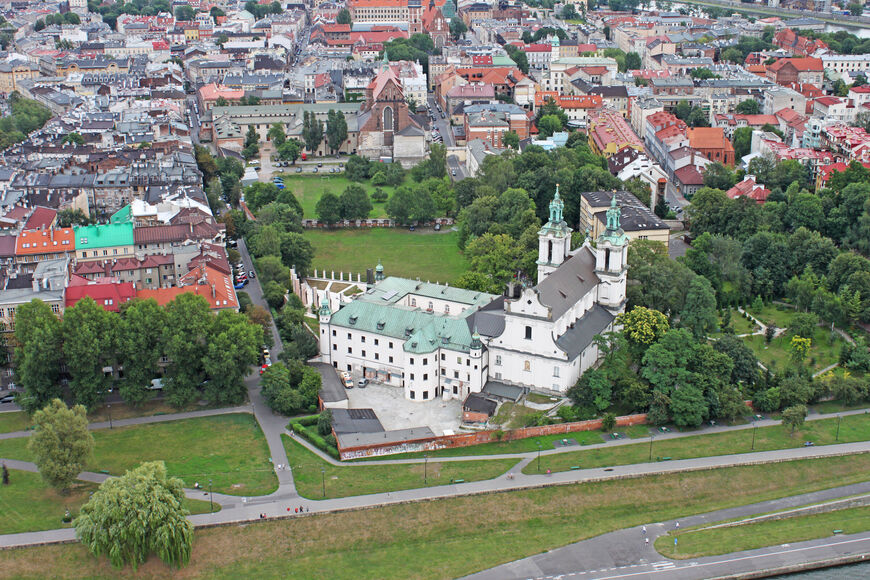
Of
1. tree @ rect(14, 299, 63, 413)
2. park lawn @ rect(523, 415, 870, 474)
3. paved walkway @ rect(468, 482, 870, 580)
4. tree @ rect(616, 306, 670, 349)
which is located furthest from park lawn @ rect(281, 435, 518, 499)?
tree @ rect(14, 299, 63, 413)

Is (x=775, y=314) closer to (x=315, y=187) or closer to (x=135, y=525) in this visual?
(x=135, y=525)

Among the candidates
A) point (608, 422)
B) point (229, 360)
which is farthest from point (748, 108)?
point (229, 360)

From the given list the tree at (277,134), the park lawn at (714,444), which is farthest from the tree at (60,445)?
the tree at (277,134)

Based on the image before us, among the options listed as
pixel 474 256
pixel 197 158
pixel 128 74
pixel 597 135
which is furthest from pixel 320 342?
pixel 128 74

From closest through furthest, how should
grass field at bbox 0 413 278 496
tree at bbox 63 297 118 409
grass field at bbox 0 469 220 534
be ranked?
1. grass field at bbox 0 469 220 534
2. grass field at bbox 0 413 278 496
3. tree at bbox 63 297 118 409

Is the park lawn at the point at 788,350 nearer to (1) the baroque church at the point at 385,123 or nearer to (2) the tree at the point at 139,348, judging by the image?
(2) the tree at the point at 139,348

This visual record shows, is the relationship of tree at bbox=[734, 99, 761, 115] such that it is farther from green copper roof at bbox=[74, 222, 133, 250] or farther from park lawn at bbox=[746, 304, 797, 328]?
green copper roof at bbox=[74, 222, 133, 250]

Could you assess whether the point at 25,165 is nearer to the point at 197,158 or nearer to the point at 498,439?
the point at 197,158
